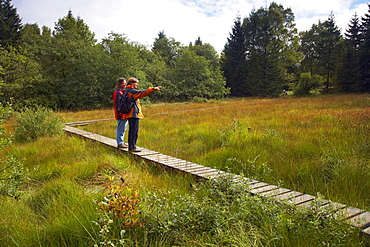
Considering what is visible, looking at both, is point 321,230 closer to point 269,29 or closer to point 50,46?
point 50,46

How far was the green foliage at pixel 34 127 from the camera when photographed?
7.60m

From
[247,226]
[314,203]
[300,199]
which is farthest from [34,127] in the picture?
[314,203]

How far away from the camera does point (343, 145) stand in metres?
4.84

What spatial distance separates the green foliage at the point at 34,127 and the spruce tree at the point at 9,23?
33327 mm

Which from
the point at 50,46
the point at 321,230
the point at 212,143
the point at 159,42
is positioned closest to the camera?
the point at 321,230

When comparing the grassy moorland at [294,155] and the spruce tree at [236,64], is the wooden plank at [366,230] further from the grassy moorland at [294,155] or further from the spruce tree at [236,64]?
the spruce tree at [236,64]

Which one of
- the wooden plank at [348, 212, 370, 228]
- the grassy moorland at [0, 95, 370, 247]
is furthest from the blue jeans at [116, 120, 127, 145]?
the wooden plank at [348, 212, 370, 228]

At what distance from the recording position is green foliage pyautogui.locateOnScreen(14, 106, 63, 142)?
760 centimetres

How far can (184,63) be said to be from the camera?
1313 inches

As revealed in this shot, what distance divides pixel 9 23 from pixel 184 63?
85.7 feet

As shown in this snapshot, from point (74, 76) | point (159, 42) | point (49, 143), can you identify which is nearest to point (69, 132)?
point (49, 143)

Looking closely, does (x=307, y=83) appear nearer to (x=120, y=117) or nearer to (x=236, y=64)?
(x=236, y=64)

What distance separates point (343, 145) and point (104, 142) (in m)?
5.58

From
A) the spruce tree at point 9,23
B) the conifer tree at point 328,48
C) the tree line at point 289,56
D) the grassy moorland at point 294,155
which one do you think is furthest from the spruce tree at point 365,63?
the spruce tree at point 9,23
